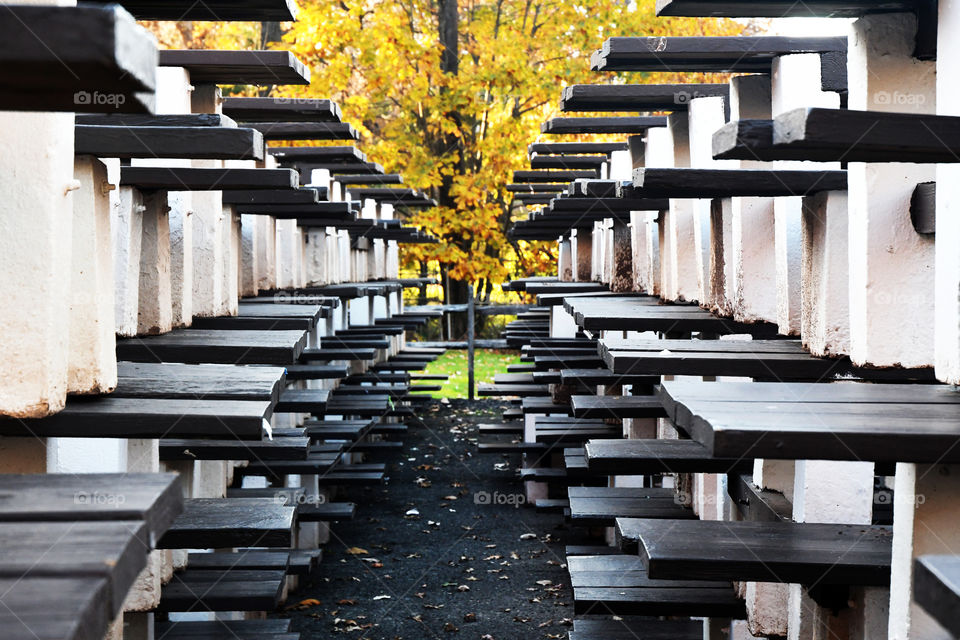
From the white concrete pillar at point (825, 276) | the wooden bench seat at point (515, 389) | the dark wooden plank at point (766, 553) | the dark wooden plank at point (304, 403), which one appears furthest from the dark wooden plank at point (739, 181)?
the wooden bench seat at point (515, 389)

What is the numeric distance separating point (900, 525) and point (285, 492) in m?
5.25

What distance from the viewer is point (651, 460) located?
418 cm

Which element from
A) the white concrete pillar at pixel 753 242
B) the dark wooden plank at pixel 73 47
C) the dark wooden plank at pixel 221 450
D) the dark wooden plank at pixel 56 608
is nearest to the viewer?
the dark wooden plank at pixel 56 608

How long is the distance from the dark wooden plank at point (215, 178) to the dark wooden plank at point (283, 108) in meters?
2.95

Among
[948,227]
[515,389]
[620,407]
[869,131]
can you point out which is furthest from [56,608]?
[515,389]

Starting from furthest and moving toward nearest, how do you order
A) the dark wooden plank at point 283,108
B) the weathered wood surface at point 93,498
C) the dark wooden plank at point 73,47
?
1. the dark wooden plank at point 283,108
2. the weathered wood surface at point 93,498
3. the dark wooden plank at point 73,47

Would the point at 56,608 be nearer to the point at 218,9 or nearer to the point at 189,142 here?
the point at 189,142

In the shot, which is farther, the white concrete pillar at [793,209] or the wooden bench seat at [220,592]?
the wooden bench seat at [220,592]

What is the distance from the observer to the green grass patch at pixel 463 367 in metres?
21.7

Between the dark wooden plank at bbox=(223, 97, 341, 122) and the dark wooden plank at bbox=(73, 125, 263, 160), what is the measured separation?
403 centimetres

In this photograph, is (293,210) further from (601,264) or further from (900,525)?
(900,525)

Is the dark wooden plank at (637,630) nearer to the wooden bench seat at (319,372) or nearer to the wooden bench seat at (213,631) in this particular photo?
the wooden bench seat at (213,631)

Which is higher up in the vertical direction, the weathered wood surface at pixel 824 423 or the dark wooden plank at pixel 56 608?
the weathered wood surface at pixel 824 423

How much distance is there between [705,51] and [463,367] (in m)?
20.8
